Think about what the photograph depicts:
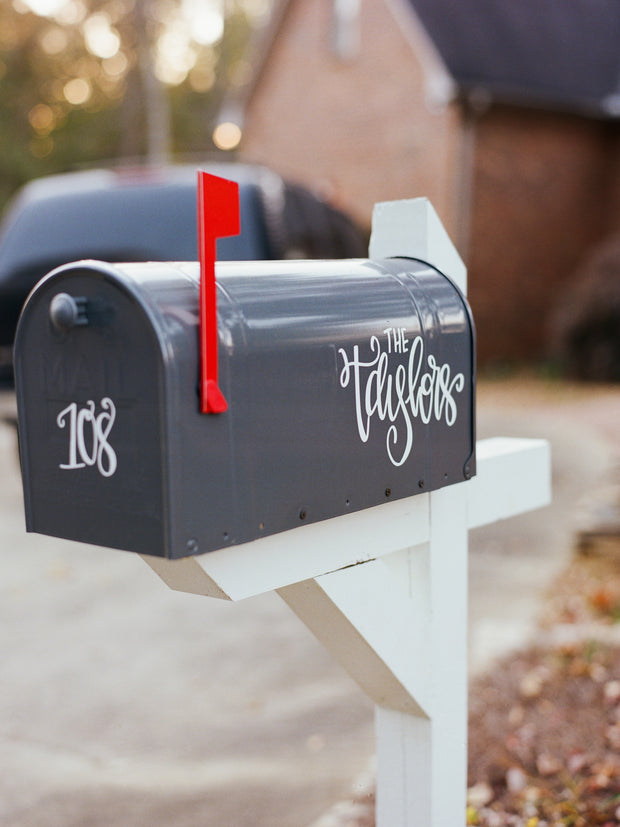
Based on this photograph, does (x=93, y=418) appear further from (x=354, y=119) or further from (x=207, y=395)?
(x=354, y=119)

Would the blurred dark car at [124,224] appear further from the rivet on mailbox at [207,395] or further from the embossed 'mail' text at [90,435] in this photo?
the embossed 'mail' text at [90,435]

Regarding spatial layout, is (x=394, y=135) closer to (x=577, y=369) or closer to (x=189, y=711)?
(x=577, y=369)

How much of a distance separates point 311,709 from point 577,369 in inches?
399

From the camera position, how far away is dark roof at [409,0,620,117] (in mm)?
14914

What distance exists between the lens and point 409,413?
1.63 meters

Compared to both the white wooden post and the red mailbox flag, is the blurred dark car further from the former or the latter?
the red mailbox flag

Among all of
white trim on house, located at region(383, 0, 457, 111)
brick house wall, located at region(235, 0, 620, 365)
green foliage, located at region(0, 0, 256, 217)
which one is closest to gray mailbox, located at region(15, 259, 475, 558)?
brick house wall, located at region(235, 0, 620, 365)

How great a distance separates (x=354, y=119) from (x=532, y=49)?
10.7 ft

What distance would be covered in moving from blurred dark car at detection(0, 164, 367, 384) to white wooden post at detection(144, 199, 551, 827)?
9.10ft

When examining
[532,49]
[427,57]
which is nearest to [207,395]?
[427,57]

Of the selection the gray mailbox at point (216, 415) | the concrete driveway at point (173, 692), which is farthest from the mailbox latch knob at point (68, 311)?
the concrete driveway at point (173, 692)

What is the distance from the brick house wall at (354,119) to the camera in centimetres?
1507

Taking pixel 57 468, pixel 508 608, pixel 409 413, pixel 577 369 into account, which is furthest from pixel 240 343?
pixel 577 369

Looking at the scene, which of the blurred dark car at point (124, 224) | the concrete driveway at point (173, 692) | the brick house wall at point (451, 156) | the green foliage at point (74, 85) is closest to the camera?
the concrete driveway at point (173, 692)
